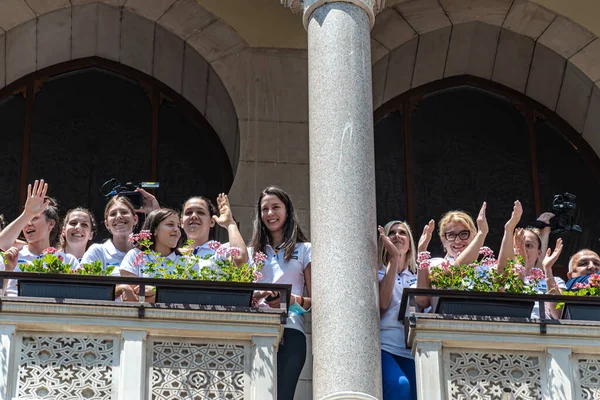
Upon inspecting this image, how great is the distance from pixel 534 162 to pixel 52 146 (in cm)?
616

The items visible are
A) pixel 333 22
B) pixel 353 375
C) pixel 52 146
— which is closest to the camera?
pixel 353 375

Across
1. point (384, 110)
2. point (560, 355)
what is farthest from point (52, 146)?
point (560, 355)

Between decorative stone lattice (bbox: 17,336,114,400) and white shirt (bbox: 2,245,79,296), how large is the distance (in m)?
0.61

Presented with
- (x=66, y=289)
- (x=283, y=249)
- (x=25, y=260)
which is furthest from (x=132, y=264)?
(x=283, y=249)

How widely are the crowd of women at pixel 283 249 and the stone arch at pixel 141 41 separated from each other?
14.1 ft

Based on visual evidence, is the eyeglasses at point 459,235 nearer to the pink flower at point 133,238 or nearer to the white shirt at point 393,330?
the white shirt at point 393,330

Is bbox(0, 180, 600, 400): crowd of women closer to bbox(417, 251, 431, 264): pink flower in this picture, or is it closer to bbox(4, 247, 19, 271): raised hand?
bbox(4, 247, 19, 271): raised hand

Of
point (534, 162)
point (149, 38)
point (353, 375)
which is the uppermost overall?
point (149, 38)

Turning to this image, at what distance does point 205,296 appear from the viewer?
15.4 m

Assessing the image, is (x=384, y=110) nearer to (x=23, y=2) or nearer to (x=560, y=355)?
(x=23, y=2)

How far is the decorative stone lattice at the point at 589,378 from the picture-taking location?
1532 centimetres

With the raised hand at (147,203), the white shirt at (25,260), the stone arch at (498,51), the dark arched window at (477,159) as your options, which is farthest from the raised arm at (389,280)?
the stone arch at (498,51)

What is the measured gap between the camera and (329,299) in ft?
50.4

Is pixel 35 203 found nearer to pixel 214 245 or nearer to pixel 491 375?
pixel 214 245
